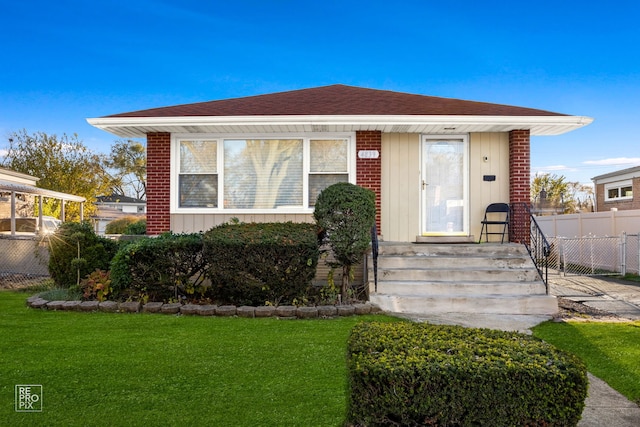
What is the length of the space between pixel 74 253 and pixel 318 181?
4851 mm

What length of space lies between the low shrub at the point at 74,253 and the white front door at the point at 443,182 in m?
6.48

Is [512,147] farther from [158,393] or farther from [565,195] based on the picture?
[565,195]

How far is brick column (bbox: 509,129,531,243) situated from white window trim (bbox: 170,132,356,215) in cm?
325

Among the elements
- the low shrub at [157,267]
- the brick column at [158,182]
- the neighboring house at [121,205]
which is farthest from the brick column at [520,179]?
the neighboring house at [121,205]

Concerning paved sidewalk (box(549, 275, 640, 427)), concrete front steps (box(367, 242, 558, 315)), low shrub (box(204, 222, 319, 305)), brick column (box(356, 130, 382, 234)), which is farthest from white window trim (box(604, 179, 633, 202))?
low shrub (box(204, 222, 319, 305))

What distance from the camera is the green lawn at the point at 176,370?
3.56 metres

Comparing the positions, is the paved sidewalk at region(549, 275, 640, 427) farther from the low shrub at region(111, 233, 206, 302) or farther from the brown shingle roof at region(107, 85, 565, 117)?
the low shrub at region(111, 233, 206, 302)

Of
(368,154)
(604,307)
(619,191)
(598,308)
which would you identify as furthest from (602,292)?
(619,191)

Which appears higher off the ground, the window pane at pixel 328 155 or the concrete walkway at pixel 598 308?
the window pane at pixel 328 155

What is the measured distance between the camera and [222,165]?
10.4 metres

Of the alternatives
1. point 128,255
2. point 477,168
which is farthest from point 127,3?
point 477,168

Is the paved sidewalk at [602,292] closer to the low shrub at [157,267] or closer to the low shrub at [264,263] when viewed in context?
the low shrub at [264,263]

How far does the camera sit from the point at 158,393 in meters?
3.95

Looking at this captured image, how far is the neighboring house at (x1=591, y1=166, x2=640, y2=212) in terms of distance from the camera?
81.7 feet
